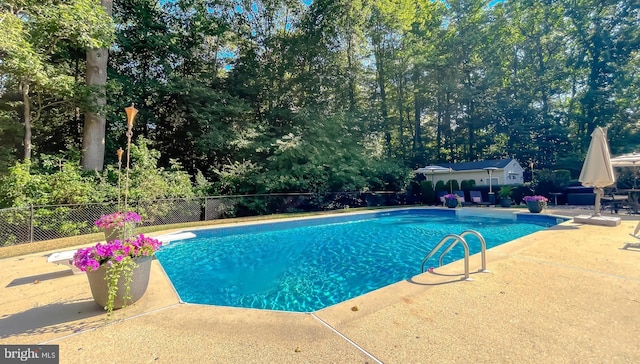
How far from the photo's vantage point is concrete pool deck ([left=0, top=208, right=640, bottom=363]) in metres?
2.20

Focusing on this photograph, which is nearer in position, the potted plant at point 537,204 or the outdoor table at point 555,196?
the potted plant at point 537,204

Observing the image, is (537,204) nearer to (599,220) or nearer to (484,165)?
(599,220)

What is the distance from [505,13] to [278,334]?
1327 inches

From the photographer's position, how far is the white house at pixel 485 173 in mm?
19250

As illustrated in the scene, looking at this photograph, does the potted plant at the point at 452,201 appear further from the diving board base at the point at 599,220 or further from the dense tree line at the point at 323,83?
the diving board base at the point at 599,220

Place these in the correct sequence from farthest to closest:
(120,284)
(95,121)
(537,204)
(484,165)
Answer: (484,165) < (95,121) < (537,204) < (120,284)

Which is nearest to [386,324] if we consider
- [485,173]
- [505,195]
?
[505,195]

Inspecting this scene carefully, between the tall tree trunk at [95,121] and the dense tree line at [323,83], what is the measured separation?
0.95 feet

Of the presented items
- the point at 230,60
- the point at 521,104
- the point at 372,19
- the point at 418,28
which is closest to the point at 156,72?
the point at 230,60

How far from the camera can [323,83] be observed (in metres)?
21.6

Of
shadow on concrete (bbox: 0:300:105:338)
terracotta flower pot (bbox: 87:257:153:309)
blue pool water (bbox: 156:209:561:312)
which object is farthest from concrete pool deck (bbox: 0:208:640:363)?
blue pool water (bbox: 156:209:561:312)

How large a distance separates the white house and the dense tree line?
3139 millimetres

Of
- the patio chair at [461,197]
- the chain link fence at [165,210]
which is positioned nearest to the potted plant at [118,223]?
the chain link fence at [165,210]

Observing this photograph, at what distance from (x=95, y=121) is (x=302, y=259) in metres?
12.0
